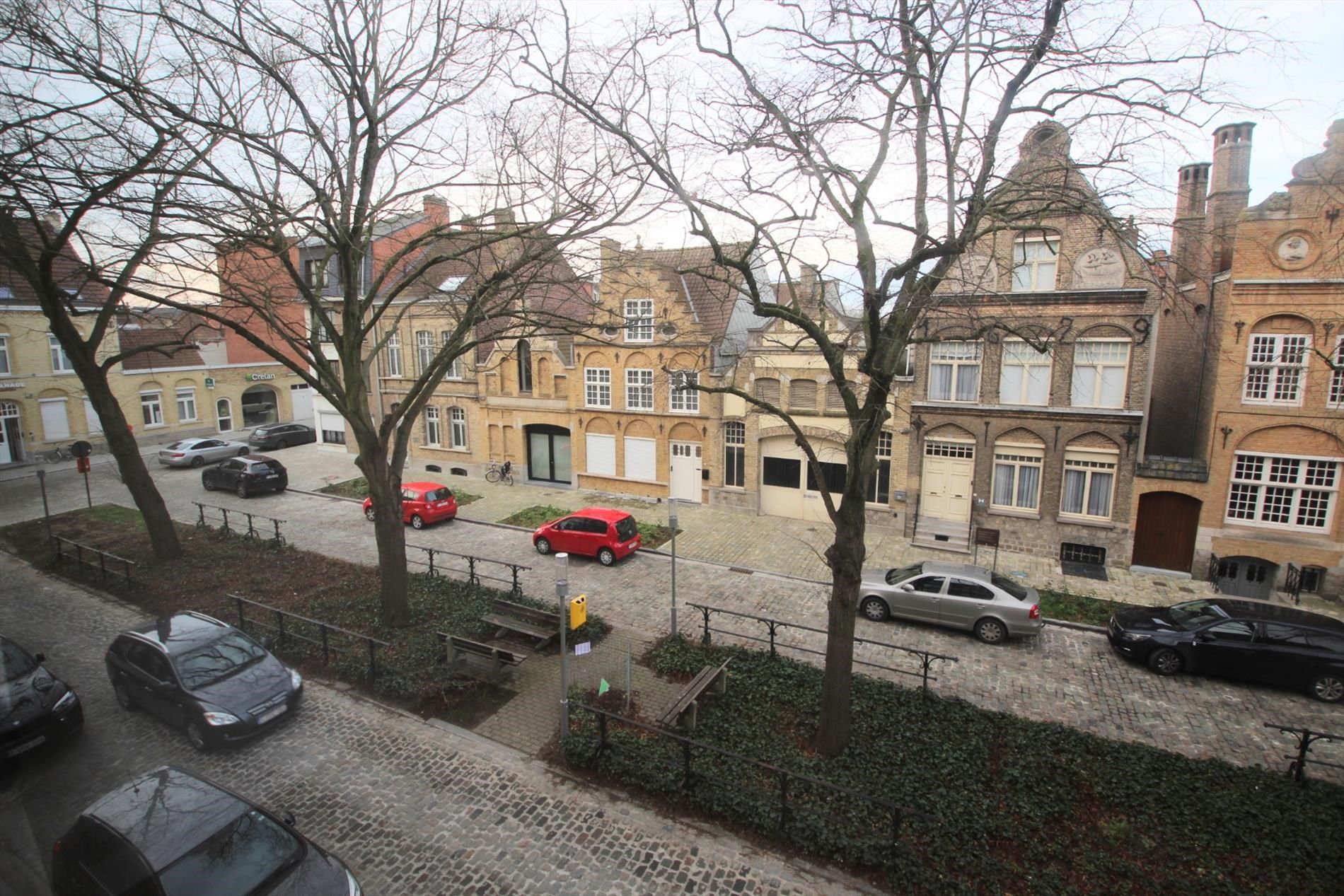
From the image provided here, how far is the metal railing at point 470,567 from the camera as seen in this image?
16047mm

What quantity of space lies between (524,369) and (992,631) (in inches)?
815

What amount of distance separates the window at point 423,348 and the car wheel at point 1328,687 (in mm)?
30148

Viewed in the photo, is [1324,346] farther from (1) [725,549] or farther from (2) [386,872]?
(2) [386,872]

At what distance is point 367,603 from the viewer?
14.9 meters

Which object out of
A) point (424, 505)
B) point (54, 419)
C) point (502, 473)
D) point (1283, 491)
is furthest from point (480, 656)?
point (54, 419)

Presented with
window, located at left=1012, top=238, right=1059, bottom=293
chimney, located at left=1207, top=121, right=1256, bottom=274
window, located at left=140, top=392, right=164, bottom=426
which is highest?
chimney, located at left=1207, top=121, right=1256, bottom=274

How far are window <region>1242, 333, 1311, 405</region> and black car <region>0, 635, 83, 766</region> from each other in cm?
2497

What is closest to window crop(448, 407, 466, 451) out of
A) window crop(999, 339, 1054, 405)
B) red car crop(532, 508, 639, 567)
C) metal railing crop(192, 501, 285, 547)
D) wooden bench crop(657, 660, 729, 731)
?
metal railing crop(192, 501, 285, 547)

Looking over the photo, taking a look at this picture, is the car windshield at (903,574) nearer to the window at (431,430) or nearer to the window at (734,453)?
the window at (734,453)

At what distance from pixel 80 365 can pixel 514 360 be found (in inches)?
573

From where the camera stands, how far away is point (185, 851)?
648cm

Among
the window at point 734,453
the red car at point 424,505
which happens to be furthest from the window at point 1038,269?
the red car at point 424,505

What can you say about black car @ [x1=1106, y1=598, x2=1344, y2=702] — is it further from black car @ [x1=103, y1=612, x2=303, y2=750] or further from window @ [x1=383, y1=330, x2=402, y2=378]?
window @ [x1=383, y1=330, x2=402, y2=378]

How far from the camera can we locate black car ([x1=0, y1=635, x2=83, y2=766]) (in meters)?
8.06
